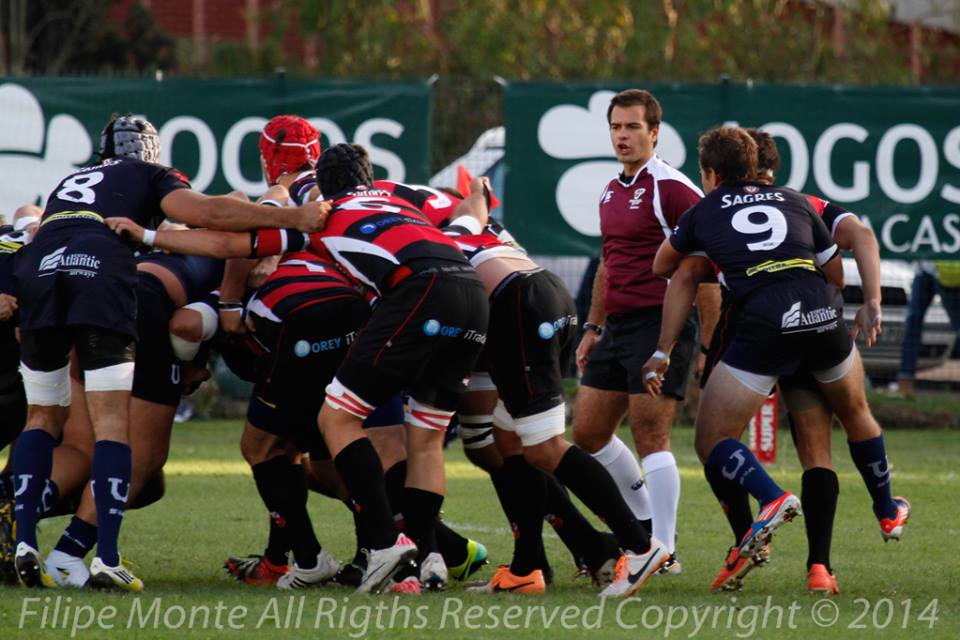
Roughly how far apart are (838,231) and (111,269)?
10.3 feet

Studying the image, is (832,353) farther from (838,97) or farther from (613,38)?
(613,38)

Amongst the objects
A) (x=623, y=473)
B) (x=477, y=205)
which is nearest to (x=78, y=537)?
(x=477, y=205)

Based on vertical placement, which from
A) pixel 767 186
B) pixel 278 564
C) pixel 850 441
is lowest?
pixel 278 564

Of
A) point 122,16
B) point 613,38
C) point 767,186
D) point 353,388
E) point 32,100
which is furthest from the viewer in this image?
point 122,16

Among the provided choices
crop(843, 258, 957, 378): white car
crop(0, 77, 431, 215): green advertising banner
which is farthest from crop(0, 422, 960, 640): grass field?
crop(843, 258, 957, 378): white car

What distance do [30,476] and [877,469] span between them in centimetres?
361

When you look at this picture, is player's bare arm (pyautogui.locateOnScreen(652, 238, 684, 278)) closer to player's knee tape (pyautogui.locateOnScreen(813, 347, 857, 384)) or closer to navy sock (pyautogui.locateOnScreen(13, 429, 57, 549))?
player's knee tape (pyautogui.locateOnScreen(813, 347, 857, 384))

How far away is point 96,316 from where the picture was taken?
6.09 m

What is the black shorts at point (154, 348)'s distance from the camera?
6602mm

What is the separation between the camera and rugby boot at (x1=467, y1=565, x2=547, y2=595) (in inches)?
247

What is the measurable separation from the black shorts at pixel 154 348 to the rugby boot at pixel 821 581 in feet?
9.43

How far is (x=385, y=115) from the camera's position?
1270 centimetres

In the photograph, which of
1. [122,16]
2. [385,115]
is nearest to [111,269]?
[385,115]

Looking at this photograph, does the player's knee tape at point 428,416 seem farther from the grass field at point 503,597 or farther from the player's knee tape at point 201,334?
the player's knee tape at point 201,334
